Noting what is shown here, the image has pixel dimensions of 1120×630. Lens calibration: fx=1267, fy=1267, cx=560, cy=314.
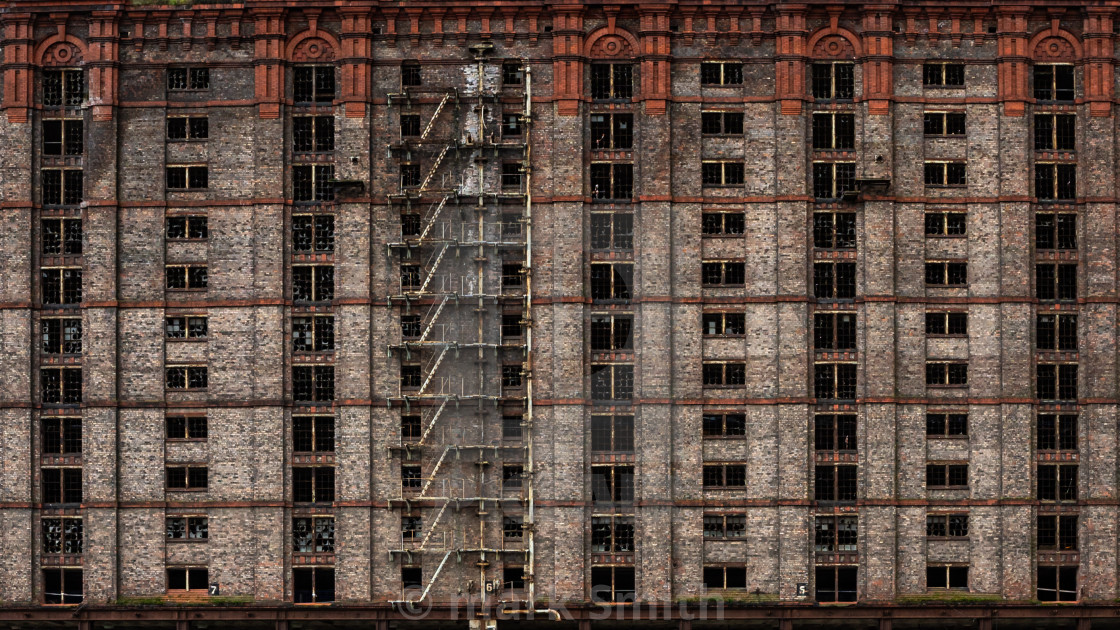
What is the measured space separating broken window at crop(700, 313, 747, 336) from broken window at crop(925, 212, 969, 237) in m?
10.5

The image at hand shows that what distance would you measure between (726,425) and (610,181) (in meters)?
13.5

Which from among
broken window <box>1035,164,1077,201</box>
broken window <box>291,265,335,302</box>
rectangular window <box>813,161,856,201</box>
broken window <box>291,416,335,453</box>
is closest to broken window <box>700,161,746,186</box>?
rectangular window <box>813,161,856,201</box>

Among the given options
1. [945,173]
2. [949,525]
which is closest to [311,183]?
[945,173]

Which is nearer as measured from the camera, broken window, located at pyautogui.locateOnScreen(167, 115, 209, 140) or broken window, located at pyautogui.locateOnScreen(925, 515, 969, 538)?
broken window, located at pyautogui.locateOnScreen(925, 515, 969, 538)

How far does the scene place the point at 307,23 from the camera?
2537 inches

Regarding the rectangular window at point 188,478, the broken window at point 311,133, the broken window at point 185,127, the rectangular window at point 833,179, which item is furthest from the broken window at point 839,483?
the broken window at point 185,127

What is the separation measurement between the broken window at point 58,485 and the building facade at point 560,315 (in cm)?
34

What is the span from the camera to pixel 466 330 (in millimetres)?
63656

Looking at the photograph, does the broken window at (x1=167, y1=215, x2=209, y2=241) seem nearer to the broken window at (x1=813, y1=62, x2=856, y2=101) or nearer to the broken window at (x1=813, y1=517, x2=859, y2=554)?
the broken window at (x1=813, y1=62, x2=856, y2=101)

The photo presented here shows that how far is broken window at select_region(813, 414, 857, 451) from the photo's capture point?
6341cm

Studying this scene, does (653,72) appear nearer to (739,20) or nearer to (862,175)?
(739,20)

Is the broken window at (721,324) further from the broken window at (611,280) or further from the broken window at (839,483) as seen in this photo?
the broken window at (839,483)

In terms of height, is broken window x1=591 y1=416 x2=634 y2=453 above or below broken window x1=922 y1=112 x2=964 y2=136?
below

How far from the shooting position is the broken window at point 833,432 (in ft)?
208
